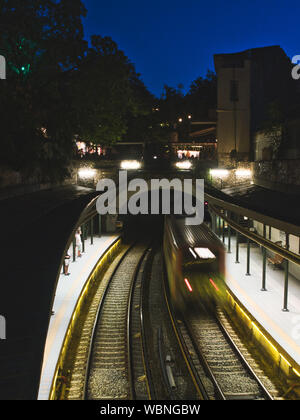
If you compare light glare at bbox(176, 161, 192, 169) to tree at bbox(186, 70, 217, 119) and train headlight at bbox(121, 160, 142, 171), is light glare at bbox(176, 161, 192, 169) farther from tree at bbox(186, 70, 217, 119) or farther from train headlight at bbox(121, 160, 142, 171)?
tree at bbox(186, 70, 217, 119)

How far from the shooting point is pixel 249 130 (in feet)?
101

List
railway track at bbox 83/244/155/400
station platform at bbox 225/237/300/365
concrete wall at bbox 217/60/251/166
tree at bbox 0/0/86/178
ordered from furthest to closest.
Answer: concrete wall at bbox 217/60/251/166 < tree at bbox 0/0/86/178 < station platform at bbox 225/237/300/365 < railway track at bbox 83/244/155/400

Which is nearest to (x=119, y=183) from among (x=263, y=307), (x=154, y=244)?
(x=154, y=244)

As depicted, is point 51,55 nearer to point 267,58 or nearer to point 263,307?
point 263,307

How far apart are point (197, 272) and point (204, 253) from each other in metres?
0.66

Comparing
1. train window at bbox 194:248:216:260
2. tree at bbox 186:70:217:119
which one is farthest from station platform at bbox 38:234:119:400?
tree at bbox 186:70:217:119

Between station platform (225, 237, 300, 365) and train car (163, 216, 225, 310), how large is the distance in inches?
34.9

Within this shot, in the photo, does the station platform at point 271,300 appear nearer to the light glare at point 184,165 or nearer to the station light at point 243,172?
the station light at point 243,172

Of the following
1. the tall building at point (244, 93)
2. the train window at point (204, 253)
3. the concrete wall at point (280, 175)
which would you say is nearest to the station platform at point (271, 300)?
the train window at point (204, 253)

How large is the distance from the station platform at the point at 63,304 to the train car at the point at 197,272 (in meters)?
3.41

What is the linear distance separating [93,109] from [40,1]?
6846 millimetres

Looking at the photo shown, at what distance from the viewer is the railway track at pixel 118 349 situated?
821 centimetres

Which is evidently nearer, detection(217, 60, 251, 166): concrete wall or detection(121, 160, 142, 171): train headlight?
detection(121, 160, 142, 171): train headlight

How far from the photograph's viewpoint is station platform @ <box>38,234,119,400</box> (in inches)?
293
